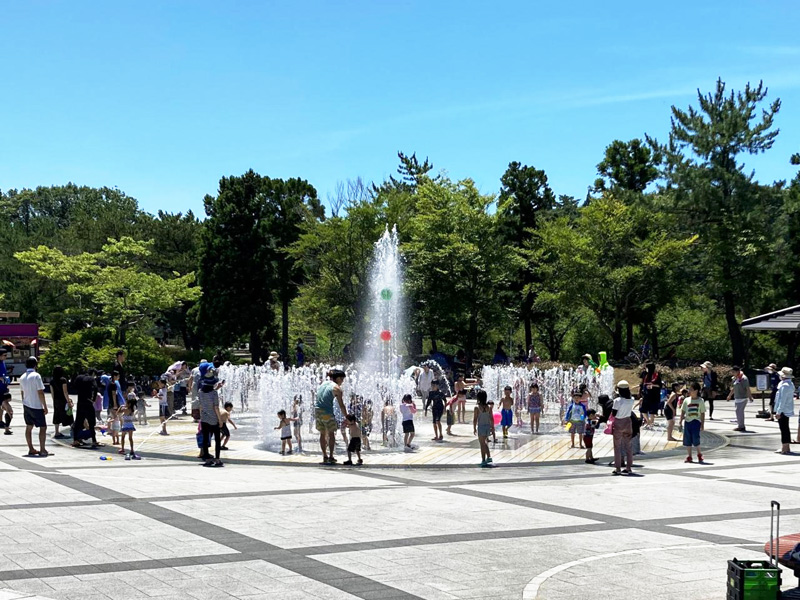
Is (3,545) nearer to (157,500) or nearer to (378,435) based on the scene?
(157,500)

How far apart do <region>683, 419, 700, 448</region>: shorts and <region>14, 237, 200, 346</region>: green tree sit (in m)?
31.4

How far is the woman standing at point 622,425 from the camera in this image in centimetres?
1662

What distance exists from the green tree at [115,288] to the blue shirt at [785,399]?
3172cm

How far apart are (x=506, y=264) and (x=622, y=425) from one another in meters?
32.3

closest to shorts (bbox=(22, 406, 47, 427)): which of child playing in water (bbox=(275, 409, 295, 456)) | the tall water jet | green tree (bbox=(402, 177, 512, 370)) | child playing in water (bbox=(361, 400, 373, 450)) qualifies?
child playing in water (bbox=(275, 409, 295, 456))

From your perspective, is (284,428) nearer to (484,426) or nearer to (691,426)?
(484,426)

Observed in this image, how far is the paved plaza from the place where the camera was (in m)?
8.45

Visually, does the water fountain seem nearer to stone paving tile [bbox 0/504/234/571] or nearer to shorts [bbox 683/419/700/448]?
shorts [bbox 683/419/700/448]

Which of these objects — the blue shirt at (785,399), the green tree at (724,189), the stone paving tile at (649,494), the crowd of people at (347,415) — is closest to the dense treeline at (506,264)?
the green tree at (724,189)

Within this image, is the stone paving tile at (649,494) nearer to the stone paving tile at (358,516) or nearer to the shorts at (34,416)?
the stone paving tile at (358,516)

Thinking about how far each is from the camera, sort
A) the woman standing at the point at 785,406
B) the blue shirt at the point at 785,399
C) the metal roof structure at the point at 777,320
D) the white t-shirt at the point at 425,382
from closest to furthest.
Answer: the woman standing at the point at 785,406
the blue shirt at the point at 785,399
the white t-shirt at the point at 425,382
the metal roof structure at the point at 777,320

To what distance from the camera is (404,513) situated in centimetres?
1221

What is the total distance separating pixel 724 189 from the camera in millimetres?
44312

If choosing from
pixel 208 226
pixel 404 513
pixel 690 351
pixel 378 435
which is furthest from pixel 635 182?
pixel 404 513
